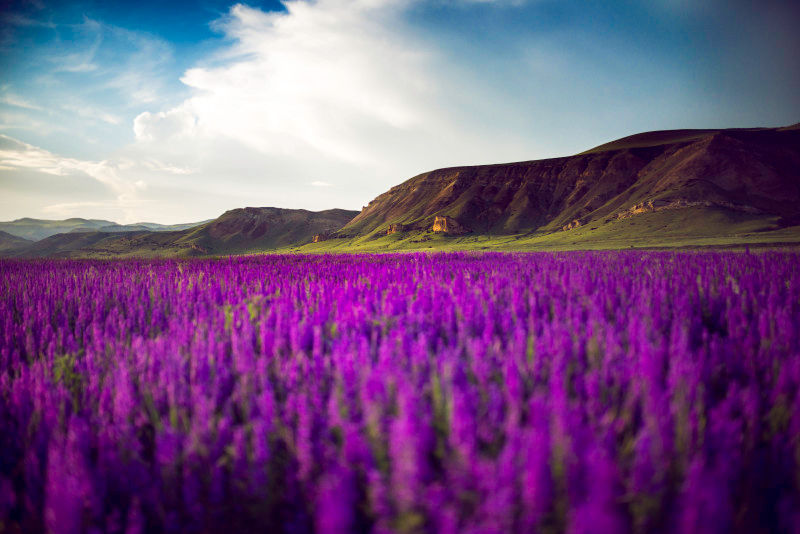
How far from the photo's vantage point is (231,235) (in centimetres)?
9500

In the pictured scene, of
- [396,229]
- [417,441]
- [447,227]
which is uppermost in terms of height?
[396,229]

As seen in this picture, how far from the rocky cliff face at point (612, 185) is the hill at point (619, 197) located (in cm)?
18

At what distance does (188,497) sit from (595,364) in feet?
5.35

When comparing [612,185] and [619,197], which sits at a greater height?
[612,185]

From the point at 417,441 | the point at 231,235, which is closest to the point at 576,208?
the point at 417,441

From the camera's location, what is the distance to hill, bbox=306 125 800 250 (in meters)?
32.5

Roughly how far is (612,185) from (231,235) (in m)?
84.5

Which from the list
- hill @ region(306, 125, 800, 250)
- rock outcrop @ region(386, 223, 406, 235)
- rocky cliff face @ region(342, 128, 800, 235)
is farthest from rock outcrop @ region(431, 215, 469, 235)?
rock outcrop @ region(386, 223, 406, 235)

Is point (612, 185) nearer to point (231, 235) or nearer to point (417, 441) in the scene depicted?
point (417, 441)

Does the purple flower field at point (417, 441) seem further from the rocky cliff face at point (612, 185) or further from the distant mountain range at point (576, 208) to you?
the rocky cliff face at point (612, 185)

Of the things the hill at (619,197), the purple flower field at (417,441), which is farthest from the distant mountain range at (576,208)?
the purple flower field at (417,441)

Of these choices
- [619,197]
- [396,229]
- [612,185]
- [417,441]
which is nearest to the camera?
[417,441]

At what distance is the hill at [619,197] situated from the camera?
32531 millimetres

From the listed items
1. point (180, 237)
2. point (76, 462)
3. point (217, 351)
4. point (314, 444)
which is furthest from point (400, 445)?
point (180, 237)
